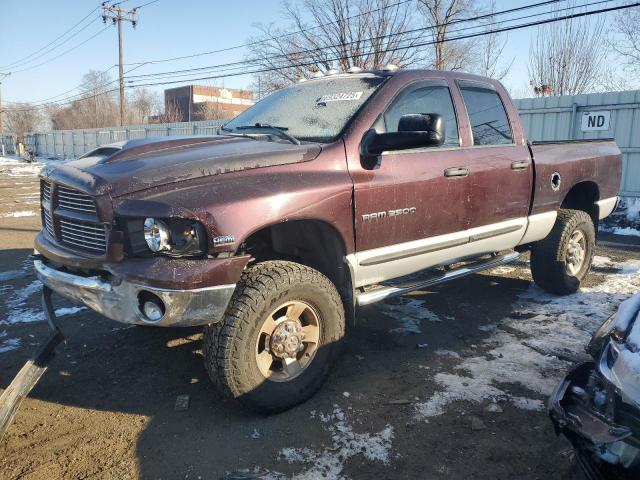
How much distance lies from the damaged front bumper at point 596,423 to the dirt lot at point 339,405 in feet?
1.87

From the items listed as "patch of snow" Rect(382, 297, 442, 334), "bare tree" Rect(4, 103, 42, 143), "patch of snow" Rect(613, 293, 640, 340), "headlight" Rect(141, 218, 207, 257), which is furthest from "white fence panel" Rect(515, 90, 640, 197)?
"bare tree" Rect(4, 103, 42, 143)

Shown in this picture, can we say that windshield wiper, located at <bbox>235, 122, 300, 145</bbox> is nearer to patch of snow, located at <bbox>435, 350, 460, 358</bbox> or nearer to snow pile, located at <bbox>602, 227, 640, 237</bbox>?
patch of snow, located at <bbox>435, 350, 460, 358</bbox>

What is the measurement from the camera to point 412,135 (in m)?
3.13

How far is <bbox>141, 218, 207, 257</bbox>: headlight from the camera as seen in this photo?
100 inches

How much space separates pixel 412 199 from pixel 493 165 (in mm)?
1020

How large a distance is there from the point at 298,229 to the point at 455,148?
1496 mm

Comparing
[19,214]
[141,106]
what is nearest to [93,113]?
[141,106]

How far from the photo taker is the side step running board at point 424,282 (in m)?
3.39

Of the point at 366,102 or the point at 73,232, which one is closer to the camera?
the point at 73,232

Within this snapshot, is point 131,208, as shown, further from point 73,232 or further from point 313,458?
point 313,458

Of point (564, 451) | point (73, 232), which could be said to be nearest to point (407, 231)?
point (564, 451)

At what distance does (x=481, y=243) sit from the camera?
4.18 m

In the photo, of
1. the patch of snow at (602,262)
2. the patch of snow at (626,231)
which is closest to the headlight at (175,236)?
the patch of snow at (602,262)

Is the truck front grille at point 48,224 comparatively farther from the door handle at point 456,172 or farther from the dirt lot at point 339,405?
the door handle at point 456,172
